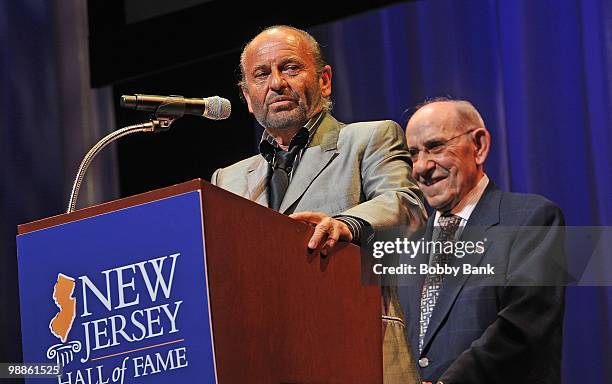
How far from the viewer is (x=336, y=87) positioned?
3590 mm

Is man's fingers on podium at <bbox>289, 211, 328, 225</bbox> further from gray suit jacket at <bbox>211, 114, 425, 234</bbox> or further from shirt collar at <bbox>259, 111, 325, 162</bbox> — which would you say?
shirt collar at <bbox>259, 111, 325, 162</bbox>

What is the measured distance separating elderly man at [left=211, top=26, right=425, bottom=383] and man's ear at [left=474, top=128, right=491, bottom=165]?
0.54 metres

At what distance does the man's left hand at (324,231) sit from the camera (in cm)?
196

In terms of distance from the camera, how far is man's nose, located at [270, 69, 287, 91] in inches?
108

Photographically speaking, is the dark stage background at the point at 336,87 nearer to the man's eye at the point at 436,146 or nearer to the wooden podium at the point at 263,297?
the man's eye at the point at 436,146

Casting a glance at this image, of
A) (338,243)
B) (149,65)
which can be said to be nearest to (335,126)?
(338,243)

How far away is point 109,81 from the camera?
4.19 meters

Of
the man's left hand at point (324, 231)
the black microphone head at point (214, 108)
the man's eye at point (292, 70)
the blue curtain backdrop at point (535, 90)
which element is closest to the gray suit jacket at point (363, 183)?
the man's eye at point (292, 70)

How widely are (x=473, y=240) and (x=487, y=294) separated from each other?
0.61 feet

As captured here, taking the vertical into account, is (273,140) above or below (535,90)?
below

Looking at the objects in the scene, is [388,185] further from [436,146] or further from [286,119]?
[436,146]

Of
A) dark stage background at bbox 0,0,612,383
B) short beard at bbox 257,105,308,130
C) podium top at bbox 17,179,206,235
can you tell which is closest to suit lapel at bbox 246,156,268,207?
short beard at bbox 257,105,308,130

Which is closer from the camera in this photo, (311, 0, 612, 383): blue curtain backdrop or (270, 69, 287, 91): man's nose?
(270, 69, 287, 91): man's nose

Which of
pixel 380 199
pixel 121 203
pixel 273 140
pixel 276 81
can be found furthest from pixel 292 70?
pixel 121 203
